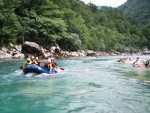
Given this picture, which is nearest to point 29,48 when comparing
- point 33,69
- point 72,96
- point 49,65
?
point 49,65

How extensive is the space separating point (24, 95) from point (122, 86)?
616 cm

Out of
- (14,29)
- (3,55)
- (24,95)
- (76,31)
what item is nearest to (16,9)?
(14,29)

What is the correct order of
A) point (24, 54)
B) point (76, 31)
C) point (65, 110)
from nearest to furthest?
point (65, 110) → point (24, 54) → point (76, 31)

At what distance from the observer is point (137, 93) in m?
15.3

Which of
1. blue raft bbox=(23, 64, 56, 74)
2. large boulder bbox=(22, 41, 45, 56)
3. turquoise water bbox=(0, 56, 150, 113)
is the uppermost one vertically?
large boulder bbox=(22, 41, 45, 56)

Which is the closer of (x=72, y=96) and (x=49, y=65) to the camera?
(x=72, y=96)

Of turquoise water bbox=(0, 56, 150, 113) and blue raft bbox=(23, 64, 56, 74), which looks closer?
turquoise water bbox=(0, 56, 150, 113)

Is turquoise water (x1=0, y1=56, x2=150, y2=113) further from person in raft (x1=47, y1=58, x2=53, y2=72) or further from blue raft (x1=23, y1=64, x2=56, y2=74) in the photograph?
person in raft (x1=47, y1=58, x2=53, y2=72)

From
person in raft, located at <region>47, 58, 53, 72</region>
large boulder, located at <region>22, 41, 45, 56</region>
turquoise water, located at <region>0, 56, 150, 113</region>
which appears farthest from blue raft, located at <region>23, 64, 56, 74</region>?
large boulder, located at <region>22, 41, 45, 56</region>

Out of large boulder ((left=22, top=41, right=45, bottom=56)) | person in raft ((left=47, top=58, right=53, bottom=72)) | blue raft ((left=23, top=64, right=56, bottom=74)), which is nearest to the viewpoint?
blue raft ((left=23, top=64, right=56, bottom=74))

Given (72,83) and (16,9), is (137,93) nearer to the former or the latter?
(72,83)

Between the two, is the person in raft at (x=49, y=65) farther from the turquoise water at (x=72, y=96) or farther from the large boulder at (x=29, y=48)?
the large boulder at (x=29, y=48)

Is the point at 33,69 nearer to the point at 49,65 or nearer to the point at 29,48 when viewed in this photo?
the point at 49,65

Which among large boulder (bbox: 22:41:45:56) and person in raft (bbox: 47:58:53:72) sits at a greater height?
large boulder (bbox: 22:41:45:56)
